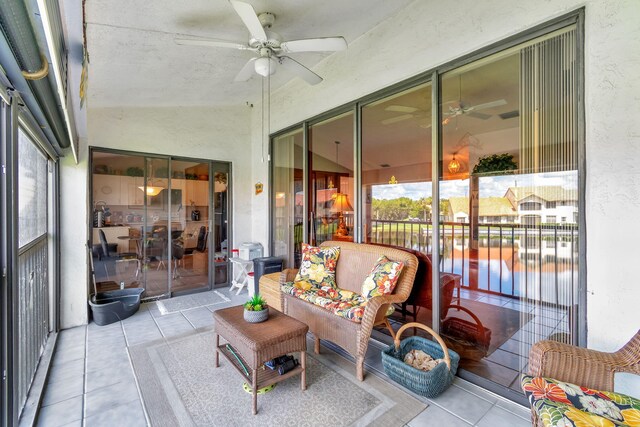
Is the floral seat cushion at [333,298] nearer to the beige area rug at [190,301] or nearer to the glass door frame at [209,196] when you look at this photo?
the beige area rug at [190,301]

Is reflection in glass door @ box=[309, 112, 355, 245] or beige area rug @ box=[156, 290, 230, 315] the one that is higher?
reflection in glass door @ box=[309, 112, 355, 245]

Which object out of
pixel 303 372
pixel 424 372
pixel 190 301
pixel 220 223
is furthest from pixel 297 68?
pixel 190 301

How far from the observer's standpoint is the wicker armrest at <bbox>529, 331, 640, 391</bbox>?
153cm

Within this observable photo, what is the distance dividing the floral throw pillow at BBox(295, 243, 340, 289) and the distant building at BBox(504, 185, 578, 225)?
5.87 ft

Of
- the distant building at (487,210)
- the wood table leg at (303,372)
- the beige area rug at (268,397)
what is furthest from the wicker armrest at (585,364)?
the wood table leg at (303,372)

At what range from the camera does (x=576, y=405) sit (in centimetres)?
138

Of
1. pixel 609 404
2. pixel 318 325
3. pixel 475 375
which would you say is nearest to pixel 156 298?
pixel 318 325

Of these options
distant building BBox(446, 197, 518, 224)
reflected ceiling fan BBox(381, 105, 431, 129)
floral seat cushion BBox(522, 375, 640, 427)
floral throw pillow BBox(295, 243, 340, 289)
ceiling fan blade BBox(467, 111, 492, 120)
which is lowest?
floral seat cushion BBox(522, 375, 640, 427)

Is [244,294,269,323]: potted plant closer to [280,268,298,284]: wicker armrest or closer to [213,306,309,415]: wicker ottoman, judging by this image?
[213,306,309,415]: wicker ottoman

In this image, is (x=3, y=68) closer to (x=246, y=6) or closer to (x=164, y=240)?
(x=246, y=6)

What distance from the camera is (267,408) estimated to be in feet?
6.79

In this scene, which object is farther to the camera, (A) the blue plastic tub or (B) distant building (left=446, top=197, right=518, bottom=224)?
(A) the blue plastic tub

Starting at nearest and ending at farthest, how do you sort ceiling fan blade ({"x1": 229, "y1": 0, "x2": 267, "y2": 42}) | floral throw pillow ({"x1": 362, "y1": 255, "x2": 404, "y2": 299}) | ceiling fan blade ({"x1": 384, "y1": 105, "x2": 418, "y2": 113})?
1. ceiling fan blade ({"x1": 229, "y1": 0, "x2": 267, "y2": 42})
2. floral throw pillow ({"x1": 362, "y1": 255, "x2": 404, "y2": 299})
3. ceiling fan blade ({"x1": 384, "y1": 105, "x2": 418, "y2": 113})

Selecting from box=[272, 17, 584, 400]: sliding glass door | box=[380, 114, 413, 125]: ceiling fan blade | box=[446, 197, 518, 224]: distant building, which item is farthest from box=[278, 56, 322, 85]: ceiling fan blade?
box=[446, 197, 518, 224]: distant building
